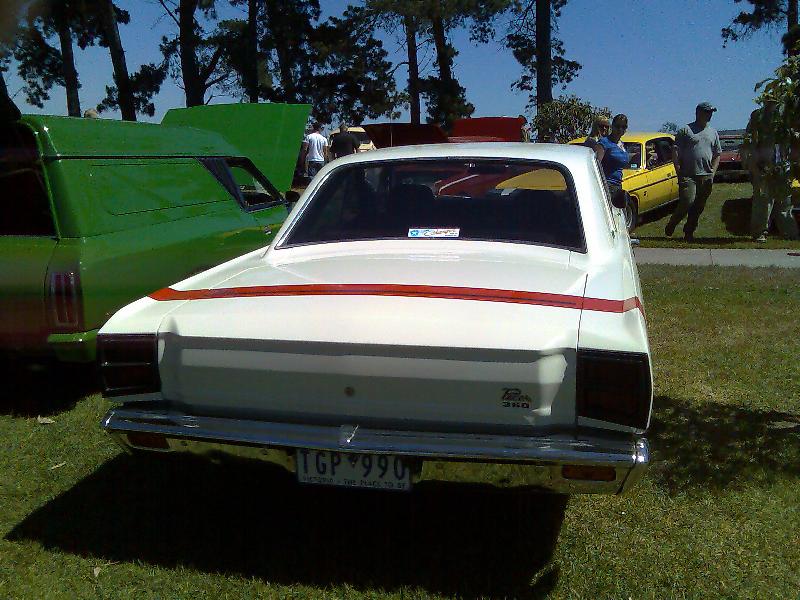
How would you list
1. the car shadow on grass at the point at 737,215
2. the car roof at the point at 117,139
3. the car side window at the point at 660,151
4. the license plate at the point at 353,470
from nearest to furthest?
the license plate at the point at 353,470
the car roof at the point at 117,139
the car shadow on grass at the point at 737,215
the car side window at the point at 660,151

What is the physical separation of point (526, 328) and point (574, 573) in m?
1.05

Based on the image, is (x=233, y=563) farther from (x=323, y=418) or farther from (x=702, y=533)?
(x=702, y=533)

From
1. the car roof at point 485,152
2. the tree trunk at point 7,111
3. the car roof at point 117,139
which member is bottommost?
the car roof at point 485,152

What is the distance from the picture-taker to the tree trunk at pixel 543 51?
924 inches

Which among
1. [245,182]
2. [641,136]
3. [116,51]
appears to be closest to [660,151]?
[641,136]

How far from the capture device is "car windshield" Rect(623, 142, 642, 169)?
12.4 m

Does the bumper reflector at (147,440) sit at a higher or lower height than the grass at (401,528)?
higher

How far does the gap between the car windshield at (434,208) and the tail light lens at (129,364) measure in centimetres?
115

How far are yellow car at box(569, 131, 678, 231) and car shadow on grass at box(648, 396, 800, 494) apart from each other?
7662 millimetres

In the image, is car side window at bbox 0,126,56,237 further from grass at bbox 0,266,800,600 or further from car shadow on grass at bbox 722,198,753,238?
car shadow on grass at bbox 722,198,753,238

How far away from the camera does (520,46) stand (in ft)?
85.4

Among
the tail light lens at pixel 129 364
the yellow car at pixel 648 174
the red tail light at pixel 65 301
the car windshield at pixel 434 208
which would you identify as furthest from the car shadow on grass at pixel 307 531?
the yellow car at pixel 648 174

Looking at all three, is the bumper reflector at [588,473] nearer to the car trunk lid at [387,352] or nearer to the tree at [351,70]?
the car trunk lid at [387,352]

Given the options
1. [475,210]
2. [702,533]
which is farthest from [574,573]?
[475,210]
